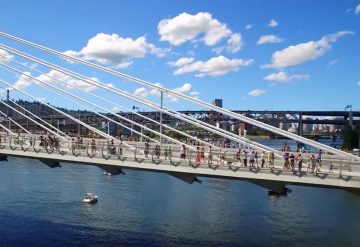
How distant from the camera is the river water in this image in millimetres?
27906

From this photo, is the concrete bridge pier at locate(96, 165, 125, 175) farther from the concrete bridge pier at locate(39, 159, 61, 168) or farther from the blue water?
the blue water

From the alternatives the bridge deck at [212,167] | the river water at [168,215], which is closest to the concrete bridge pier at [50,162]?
the bridge deck at [212,167]

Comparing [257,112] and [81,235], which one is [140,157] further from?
[257,112]

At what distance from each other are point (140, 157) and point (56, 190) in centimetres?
2142

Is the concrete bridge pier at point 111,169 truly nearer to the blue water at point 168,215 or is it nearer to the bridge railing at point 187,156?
the bridge railing at point 187,156

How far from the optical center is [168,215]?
1332 inches

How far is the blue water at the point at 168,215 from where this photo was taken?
2791 cm

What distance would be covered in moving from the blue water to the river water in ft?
0.17

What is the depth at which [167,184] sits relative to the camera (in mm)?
49969

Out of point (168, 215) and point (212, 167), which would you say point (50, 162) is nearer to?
point (168, 215)

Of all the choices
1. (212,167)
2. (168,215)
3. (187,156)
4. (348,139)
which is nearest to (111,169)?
(187,156)

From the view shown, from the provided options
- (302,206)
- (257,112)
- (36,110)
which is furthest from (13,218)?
(257,112)

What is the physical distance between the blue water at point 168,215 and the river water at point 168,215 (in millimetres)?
52

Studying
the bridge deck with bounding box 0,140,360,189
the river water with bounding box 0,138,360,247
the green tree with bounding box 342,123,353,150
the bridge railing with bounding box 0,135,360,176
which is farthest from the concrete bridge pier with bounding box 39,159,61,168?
the green tree with bounding box 342,123,353,150
